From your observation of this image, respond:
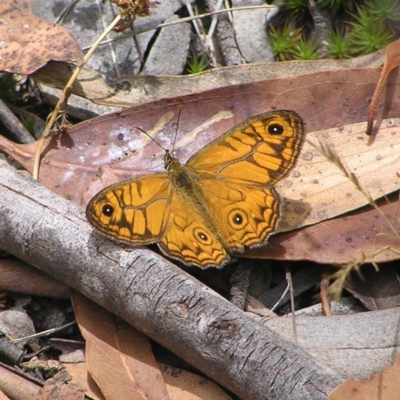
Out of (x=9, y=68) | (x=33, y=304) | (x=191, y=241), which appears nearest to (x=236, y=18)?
(x=9, y=68)

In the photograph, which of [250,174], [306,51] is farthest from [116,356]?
[306,51]

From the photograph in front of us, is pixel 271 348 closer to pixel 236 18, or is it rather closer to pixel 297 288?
pixel 297 288

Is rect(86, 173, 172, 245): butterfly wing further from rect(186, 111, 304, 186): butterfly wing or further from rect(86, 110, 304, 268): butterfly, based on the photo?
rect(186, 111, 304, 186): butterfly wing

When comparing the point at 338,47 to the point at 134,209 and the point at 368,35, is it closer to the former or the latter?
the point at 368,35

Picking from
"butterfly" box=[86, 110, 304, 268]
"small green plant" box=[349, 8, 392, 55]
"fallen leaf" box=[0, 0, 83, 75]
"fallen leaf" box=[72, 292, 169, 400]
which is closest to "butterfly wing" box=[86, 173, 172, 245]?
"butterfly" box=[86, 110, 304, 268]

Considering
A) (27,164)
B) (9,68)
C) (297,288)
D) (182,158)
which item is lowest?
(297,288)
